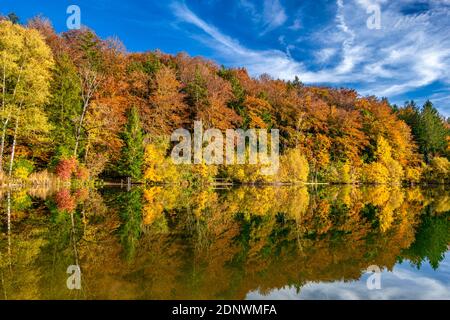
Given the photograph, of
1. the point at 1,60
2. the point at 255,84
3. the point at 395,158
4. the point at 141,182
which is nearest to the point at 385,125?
the point at 395,158

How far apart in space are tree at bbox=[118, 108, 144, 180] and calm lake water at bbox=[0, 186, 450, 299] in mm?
19209

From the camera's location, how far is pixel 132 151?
29203 mm

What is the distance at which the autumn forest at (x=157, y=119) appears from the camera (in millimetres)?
22547

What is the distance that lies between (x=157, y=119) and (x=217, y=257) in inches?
1224

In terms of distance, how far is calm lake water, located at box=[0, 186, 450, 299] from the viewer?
4.36 m

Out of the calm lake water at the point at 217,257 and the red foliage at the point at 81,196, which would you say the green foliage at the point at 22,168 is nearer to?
the red foliage at the point at 81,196

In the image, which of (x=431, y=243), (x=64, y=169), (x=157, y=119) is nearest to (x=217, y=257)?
(x=431, y=243)

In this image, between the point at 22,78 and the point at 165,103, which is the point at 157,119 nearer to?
the point at 165,103

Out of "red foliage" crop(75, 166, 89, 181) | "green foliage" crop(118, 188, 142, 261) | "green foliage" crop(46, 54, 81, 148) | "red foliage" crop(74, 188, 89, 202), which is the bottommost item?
"green foliage" crop(118, 188, 142, 261)

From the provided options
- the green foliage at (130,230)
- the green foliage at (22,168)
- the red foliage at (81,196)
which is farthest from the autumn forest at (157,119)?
the green foliage at (130,230)

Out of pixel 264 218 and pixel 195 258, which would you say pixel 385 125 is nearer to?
pixel 264 218

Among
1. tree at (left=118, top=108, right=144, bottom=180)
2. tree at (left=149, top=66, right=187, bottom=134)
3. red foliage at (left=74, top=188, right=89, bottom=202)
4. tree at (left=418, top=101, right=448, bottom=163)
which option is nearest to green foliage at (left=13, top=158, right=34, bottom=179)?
red foliage at (left=74, top=188, right=89, bottom=202)

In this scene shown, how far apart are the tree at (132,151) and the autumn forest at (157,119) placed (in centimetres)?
8

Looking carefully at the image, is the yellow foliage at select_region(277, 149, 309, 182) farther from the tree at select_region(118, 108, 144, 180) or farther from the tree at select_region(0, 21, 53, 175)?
the tree at select_region(0, 21, 53, 175)
